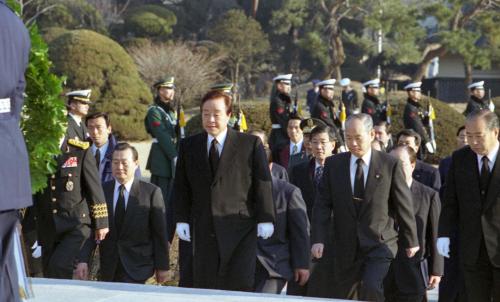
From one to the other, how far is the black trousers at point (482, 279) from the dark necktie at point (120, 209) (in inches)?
103

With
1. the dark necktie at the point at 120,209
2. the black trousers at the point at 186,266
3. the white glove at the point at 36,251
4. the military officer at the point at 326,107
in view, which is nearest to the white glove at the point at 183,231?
the black trousers at the point at 186,266

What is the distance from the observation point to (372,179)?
6.85 meters

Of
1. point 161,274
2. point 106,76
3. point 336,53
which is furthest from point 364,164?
point 336,53

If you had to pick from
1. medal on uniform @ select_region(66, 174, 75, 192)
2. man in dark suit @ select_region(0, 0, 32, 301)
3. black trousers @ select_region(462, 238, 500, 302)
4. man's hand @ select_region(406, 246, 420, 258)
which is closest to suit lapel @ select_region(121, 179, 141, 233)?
medal on uniform @ select_region(66, 174, 75, 192)

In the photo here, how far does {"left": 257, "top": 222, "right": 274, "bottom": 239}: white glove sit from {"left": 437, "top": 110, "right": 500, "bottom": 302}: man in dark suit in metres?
1.16

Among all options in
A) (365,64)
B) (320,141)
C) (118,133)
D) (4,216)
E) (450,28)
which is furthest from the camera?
(365,64)

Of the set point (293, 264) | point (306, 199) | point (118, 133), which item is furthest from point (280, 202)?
point (118, 133)

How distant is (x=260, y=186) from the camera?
6461 mm

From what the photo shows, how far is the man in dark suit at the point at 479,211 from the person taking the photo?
6289 mm

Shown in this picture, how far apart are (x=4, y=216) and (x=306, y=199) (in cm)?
513

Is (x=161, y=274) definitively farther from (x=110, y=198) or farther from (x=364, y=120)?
(x=364, y=120)

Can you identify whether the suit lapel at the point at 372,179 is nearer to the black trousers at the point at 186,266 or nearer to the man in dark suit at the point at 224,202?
the man in dark suit at the point at 224,202

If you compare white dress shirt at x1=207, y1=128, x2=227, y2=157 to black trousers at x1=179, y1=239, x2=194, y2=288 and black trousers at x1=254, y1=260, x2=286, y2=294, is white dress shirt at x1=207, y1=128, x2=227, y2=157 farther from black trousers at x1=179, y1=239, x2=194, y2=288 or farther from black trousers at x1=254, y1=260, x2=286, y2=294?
black trousers at x1=254, y1=260, x2=286, y2=294

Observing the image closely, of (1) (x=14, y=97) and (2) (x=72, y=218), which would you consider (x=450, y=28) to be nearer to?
(2) (x=72, y=218)
